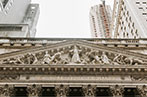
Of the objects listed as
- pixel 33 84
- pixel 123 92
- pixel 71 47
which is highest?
pixel 71 47

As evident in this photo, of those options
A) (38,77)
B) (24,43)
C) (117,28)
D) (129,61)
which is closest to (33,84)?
(38,77)

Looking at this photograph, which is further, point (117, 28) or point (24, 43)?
point (117, 28)

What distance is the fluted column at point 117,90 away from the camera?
23.7 metres

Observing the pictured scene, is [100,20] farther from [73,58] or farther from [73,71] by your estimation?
[73,71]

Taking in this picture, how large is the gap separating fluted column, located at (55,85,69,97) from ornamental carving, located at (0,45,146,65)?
2870 millimetres

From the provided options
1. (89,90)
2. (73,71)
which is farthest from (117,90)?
(73,71)

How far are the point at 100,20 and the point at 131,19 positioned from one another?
7958 cm

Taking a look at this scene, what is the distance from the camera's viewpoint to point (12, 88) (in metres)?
24.1

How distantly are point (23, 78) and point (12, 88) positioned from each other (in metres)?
1.57

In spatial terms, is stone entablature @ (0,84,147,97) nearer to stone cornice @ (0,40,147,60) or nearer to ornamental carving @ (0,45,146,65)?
ornamental carving @ (0,45,146,65)

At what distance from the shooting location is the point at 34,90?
23.8 metres

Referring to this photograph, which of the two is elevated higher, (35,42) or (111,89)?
(35,42)

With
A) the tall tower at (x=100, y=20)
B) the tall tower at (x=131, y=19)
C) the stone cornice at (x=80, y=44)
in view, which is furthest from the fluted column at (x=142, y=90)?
the tall tower at (x=100, y=20)

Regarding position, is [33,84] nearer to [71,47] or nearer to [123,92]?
[71,47]
